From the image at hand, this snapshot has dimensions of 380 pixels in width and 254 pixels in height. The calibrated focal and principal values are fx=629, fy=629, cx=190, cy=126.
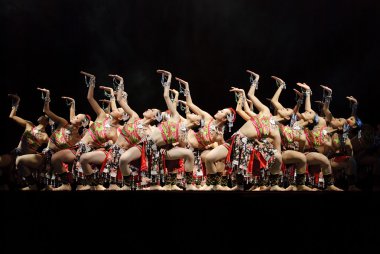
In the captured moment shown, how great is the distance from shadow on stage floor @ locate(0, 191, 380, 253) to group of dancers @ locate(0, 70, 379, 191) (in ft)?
6.28

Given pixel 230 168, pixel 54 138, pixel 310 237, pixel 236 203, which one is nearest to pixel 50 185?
pixel 54 138

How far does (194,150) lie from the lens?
7566 millimetres

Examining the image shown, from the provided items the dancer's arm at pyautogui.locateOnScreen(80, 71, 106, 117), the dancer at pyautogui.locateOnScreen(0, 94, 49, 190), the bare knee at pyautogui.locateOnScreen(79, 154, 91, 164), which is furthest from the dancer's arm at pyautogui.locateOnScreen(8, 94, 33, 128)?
the bare knee at pyautogui.locateOnScreen(79, 154, 91, 164)

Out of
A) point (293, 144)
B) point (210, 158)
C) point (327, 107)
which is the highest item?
point (327, 107)

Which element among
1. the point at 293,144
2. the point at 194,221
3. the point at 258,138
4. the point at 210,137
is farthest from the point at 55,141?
the point at 194,221

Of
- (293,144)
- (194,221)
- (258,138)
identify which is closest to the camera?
(194,221)

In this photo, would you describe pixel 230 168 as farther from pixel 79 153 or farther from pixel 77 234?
pixel 77 234

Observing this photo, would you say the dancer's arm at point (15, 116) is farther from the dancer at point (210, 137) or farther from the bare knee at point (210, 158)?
the bare knee at point (210, 158)

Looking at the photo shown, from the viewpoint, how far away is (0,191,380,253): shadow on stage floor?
4.61 meters

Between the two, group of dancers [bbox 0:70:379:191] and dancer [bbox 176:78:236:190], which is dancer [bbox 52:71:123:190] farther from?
dancer [bbox 176:78:236:190]

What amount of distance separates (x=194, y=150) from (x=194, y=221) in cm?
290

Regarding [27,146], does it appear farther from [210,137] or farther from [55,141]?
[210,137]

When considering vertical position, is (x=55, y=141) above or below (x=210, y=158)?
above

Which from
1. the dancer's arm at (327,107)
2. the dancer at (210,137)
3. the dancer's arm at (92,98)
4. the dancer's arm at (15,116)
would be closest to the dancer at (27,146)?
the dancer's arm at (15,116)
